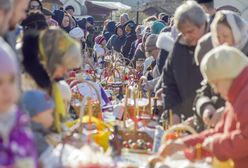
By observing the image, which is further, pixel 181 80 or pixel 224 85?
pixel 181 80

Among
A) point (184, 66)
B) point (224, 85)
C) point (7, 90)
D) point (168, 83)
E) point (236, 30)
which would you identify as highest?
point (236, 30)

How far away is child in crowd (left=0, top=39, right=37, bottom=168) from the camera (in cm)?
351

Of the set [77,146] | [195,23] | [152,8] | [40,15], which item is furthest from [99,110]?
[152,8]

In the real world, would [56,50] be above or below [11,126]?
above

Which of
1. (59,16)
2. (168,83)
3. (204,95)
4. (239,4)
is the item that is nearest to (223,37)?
(204,95)

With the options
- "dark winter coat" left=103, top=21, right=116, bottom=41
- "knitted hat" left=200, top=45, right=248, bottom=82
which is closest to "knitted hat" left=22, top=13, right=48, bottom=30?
"knitted hat" left=200, top=45, right=248, bottom=82

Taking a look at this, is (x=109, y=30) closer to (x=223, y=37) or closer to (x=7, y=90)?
(x=223, y=37)

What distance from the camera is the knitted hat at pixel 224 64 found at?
14.0ft

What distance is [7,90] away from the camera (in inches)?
139

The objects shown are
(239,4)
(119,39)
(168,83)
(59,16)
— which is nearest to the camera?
(168,83)

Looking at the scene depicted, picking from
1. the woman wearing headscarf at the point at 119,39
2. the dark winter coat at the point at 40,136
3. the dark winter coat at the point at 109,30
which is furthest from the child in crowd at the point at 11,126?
the dark winter coat at the point at 109,30

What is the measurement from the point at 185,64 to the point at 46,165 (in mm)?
2010

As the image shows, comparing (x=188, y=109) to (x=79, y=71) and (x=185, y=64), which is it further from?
(x=79, y=71)

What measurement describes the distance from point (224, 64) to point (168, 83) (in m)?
1.78
